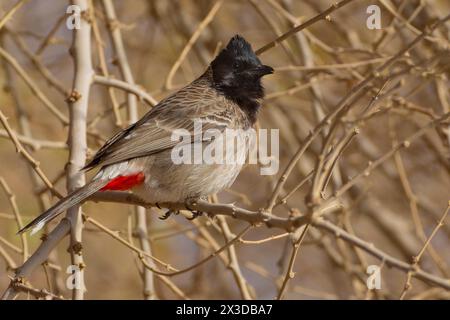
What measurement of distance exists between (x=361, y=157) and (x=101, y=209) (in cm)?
173

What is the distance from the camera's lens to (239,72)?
3.55 meters

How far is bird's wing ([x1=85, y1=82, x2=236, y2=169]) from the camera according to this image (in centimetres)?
317

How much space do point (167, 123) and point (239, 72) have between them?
0.43 meters

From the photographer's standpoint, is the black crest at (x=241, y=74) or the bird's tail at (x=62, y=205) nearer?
the bird's tail at (x=62, y=205)

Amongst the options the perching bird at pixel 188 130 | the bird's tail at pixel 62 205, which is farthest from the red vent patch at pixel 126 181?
the bird's tail at pixel 62 205

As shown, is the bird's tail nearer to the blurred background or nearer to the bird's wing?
the bird's wing

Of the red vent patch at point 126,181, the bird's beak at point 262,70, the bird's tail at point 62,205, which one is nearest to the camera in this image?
the bird's tail at point 62,205

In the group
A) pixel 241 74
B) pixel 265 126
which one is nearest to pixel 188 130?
pixel 241 74

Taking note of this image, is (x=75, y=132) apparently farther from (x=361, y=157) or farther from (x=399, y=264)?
(x=361, y=157)

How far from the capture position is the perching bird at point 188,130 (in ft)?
10.3

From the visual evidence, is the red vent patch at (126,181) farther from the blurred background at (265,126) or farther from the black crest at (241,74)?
the blurred background at (265,126)

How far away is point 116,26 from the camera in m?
3.62

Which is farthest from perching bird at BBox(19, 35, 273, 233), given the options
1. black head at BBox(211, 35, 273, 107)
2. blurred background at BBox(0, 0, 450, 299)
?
blurred background at BBox(0, 0, 450, 299)
